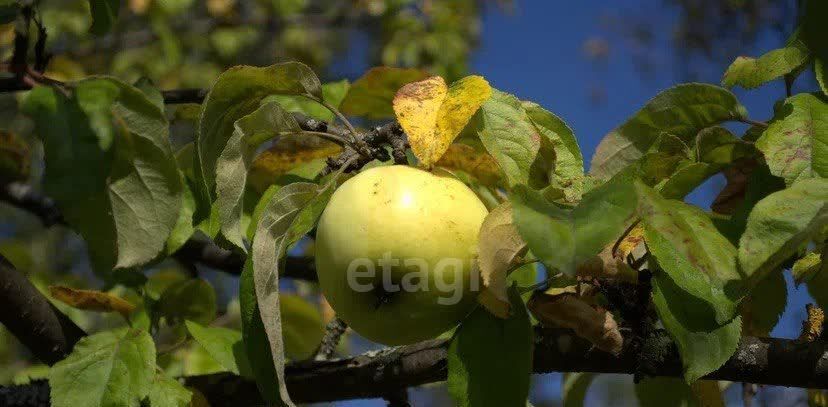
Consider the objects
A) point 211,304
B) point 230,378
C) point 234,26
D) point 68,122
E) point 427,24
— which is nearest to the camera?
point 68,122

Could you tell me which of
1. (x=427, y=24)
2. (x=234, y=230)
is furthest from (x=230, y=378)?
(x=427, y=24)

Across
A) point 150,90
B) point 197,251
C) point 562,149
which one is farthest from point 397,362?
point 197,251

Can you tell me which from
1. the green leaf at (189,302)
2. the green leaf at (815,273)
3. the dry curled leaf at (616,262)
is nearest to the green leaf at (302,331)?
the green leaf at (189,302)

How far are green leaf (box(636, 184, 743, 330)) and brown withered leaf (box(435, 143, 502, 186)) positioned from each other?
1.07ft

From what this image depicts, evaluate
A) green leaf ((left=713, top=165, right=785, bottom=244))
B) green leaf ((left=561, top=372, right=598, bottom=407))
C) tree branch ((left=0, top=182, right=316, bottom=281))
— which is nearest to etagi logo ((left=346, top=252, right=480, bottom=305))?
green leaf ((left=713, top=165, right=785, bottom=244))

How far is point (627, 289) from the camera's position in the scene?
2.89ft

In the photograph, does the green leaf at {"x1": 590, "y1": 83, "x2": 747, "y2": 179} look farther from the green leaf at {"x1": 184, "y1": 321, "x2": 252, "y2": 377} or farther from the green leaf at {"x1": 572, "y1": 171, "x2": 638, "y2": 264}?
the green leaf at {"x1": 184, "y1": 321, "x2": 252, "y2": 377}

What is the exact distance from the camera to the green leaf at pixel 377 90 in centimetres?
114

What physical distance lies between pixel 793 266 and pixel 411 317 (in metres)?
0.38

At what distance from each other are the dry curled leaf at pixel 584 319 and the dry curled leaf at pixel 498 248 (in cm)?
12

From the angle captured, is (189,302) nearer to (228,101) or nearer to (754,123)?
(228,101)

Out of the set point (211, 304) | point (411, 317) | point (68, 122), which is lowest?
point (211, 304)

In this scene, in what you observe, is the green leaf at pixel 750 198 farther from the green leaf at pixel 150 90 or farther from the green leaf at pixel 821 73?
the green leaf at pixel 150 90

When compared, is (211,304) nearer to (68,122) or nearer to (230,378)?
(230,378)
